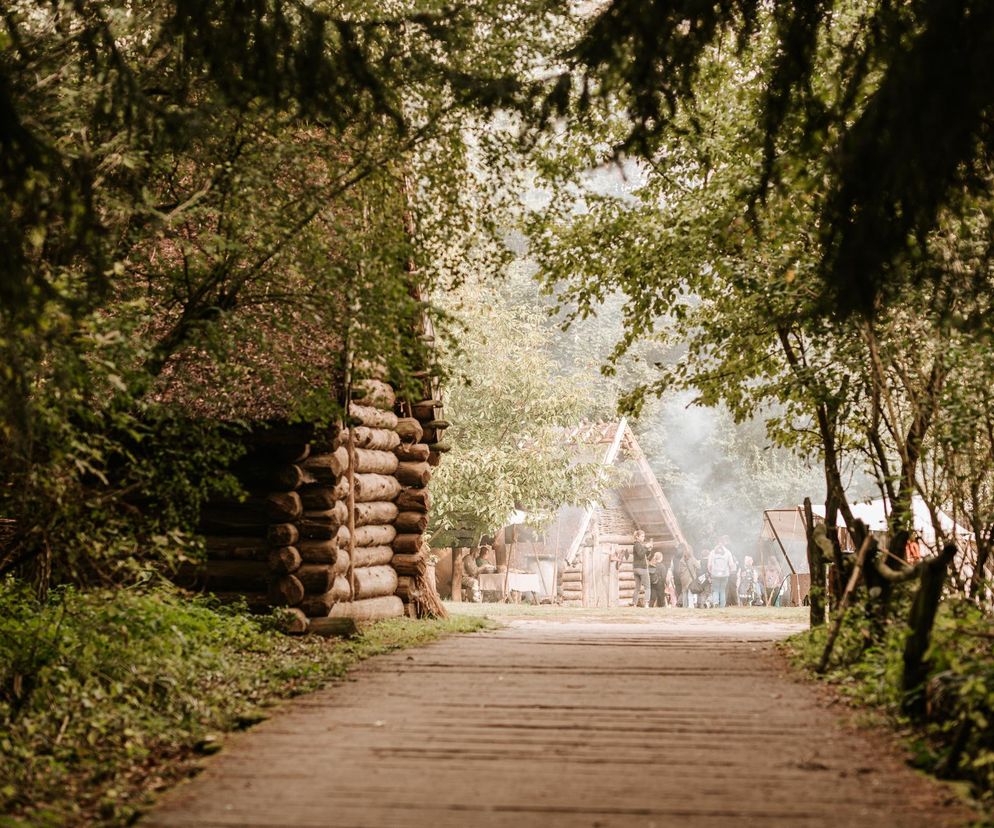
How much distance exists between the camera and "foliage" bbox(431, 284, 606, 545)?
105 ft

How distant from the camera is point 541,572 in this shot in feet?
126

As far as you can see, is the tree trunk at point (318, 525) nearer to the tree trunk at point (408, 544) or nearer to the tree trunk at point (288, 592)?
the tree trunk at point (288, 592)

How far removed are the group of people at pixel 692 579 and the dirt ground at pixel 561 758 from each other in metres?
24.1

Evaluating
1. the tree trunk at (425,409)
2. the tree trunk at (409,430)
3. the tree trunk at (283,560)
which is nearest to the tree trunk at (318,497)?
the tree trunk at (283,560)

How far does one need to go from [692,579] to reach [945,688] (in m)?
33.1

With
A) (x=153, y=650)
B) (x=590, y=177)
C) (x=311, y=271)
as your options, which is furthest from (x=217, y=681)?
(x=590, y=177)

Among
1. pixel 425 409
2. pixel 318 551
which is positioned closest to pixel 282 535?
pixel 318 551

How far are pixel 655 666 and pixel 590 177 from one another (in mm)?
5237

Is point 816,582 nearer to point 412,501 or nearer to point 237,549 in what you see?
point 412,501

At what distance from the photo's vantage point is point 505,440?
114ft

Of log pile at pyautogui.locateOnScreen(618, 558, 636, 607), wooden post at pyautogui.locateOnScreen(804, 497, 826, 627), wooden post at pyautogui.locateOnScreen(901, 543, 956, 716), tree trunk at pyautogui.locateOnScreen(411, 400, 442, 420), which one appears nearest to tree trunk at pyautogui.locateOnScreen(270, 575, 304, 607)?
tree trunk at pyautogui.locateOnScreen(411, 400, 442, 420)

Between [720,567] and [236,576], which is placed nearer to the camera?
[236,576]

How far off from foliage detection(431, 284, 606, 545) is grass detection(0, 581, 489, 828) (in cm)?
1968

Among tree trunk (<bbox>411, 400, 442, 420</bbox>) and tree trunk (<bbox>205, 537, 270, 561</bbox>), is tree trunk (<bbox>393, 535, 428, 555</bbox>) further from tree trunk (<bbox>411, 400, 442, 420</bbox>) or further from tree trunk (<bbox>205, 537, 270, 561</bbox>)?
tree trunk (<bbox>205, 537, 270, 561</bbox>)
